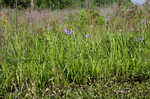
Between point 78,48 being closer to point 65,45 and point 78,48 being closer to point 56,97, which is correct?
point 65,45

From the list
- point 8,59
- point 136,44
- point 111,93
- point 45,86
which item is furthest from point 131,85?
point 8,59

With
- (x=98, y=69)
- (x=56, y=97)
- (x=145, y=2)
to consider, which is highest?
(x=145, y=2)

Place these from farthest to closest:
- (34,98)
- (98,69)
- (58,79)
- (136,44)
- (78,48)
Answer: (136,44)
(78,48)
(98,69)
(58,79)
(34,98)

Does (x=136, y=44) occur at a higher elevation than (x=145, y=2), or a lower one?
lower

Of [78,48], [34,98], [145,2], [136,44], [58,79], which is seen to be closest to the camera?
[34,98]

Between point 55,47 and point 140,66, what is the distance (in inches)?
35.6

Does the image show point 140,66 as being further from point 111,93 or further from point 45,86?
point 45,86

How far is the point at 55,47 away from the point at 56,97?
0.65 metres

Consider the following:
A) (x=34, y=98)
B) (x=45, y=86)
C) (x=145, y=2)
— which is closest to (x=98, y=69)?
(x=45, y=86)

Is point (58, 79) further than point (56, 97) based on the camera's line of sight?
Yes

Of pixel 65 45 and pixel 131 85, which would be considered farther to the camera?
→ pixel 65 45

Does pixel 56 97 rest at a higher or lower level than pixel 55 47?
lower

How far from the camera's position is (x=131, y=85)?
6.23 feet

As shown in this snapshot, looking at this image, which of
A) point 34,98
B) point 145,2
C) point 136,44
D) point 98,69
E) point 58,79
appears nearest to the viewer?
point 34,98
